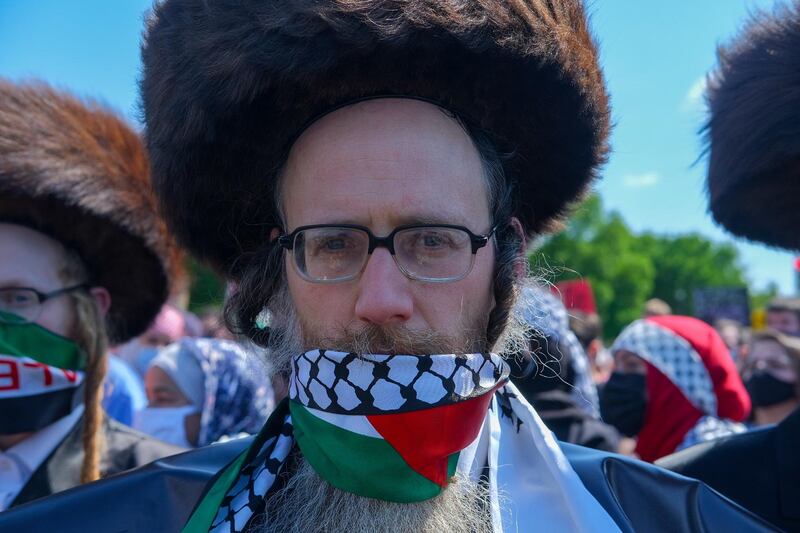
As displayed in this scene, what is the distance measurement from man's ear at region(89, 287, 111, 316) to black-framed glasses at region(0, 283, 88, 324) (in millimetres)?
260

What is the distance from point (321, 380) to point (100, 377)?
139 cm

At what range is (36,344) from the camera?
248cm

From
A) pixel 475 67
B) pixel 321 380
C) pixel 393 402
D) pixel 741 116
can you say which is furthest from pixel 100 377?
pixel 741 116

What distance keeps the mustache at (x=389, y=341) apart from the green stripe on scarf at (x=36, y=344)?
1332 mm

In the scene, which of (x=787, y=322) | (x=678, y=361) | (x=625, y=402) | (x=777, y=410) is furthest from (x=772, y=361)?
(x=787, y=322)

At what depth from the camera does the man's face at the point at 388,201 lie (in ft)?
5.60

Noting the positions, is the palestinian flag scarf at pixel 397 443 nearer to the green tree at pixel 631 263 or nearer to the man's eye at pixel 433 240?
the man's eye at pixel 433 240

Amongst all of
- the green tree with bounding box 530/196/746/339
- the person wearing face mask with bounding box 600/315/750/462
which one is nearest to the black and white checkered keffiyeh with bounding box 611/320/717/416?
the person wearing face mask with bounding box 600/315/750/462

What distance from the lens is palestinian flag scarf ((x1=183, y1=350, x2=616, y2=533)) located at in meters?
1.60

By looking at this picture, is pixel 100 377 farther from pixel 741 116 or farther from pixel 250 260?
pixel 741 116

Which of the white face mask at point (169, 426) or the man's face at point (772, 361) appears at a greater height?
the man's face at point (772, 361)

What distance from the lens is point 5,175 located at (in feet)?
8.16

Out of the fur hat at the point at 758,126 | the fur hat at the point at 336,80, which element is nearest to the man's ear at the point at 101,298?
the fur hat at the point at 336,80

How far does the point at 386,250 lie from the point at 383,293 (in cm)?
11
